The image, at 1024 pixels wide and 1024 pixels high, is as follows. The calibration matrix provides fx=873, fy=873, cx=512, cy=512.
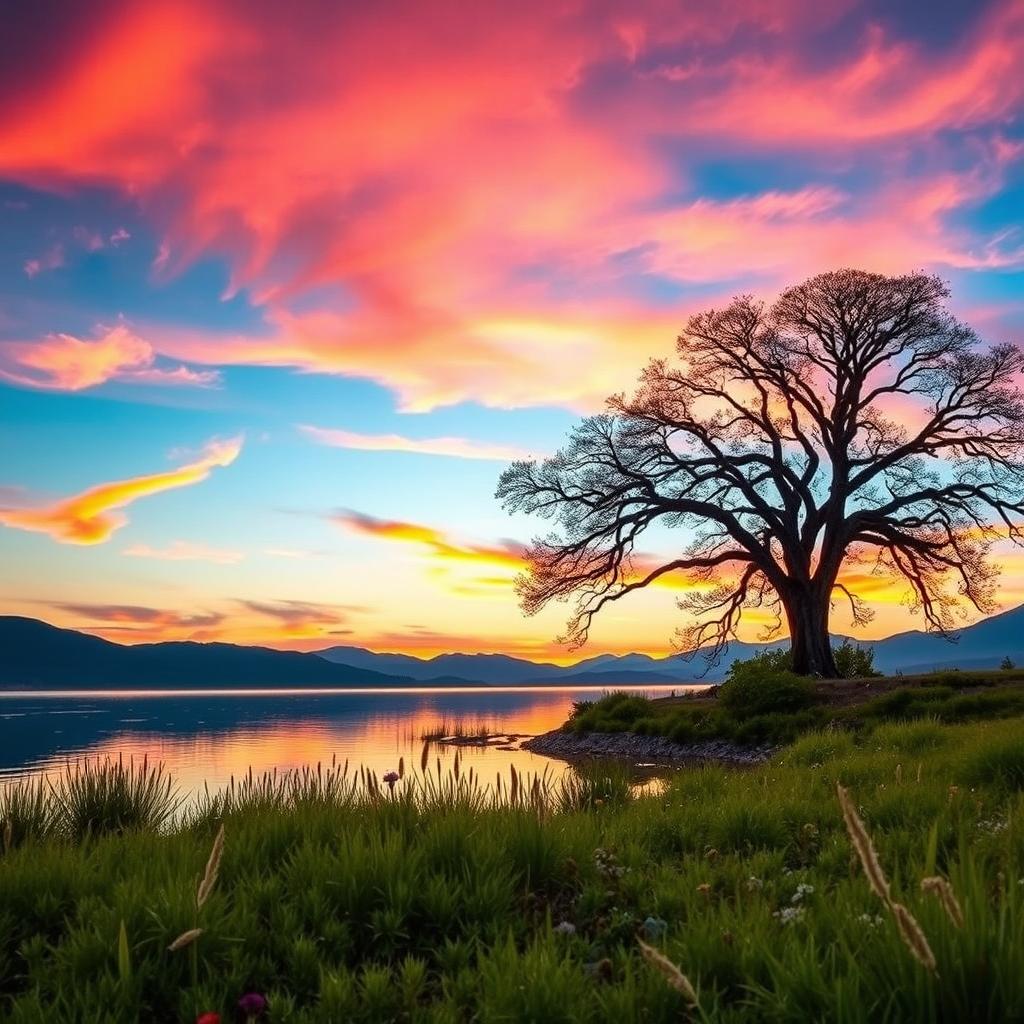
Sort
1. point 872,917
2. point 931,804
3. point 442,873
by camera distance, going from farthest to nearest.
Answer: point 931,804 < point 442,873 < point 872,917

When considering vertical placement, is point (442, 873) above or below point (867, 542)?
below

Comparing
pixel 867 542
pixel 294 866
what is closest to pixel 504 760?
pixel 867 542

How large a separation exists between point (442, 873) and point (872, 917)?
249cm

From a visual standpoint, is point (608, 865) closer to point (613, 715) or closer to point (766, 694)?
point (766, 694)

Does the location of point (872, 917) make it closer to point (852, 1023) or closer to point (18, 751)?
point (852, 1023)

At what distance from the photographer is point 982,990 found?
9.61ft

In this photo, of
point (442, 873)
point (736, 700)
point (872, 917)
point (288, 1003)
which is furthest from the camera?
point (736, 700)

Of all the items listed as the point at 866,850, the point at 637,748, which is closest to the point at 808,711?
the point at 637,748

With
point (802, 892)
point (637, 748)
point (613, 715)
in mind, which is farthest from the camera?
point (613, 715)

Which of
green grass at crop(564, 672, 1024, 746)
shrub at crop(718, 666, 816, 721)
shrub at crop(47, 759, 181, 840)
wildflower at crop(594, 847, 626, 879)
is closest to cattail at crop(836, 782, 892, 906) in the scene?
wildflower at crop(594, 847, 626, 879)

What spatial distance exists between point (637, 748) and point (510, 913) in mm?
26732

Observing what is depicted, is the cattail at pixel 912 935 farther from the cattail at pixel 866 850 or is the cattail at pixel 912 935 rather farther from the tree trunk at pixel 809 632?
the tree trunk at pixel 809 632

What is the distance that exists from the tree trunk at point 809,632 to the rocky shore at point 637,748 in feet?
29.1

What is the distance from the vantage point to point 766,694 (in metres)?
29.2
